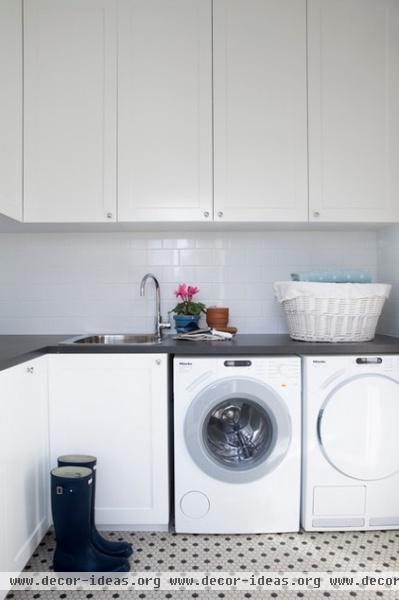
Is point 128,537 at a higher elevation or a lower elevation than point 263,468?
lower

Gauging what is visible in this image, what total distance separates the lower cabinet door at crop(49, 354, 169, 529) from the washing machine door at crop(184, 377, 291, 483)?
0.50 feet

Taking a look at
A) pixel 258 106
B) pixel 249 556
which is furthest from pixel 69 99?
pixel 249 556

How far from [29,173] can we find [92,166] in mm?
334

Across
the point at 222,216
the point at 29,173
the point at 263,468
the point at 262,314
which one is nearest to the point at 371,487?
the point at 263,468

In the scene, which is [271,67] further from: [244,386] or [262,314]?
[244,386]

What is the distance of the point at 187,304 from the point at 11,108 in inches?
53.5

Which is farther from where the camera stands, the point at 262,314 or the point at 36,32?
the point at 262,314

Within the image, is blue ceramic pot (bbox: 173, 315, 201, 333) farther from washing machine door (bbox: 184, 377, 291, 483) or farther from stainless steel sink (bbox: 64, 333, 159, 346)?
washing machine door (bbox: 184, 377, 291, 483)

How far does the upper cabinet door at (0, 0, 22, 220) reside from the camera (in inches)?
73.7

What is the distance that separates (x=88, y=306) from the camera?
244 centimetres

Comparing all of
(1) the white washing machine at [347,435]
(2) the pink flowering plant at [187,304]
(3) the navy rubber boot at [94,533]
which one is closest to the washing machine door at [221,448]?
(1) the white washing machine at [347,435]

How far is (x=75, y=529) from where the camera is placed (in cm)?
154

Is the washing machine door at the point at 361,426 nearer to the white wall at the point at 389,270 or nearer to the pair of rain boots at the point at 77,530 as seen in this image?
the white wall at the point at 389,270

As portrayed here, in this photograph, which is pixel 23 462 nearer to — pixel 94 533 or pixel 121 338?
pixel 94 533
